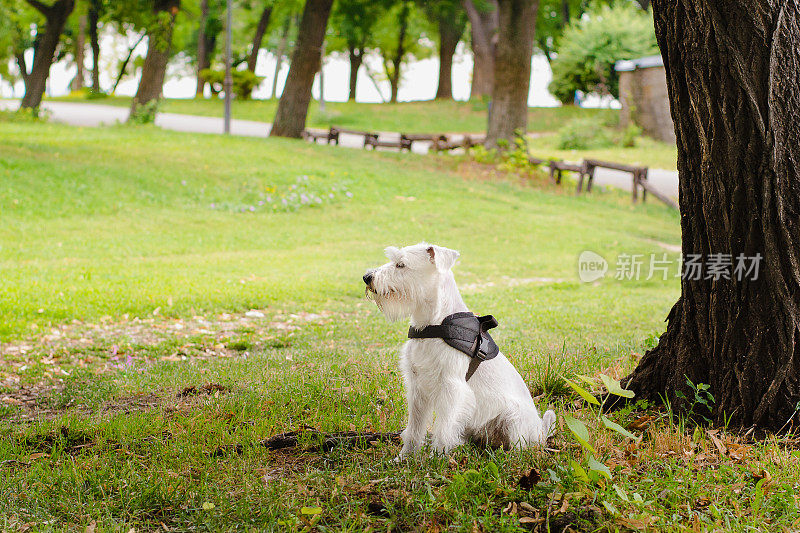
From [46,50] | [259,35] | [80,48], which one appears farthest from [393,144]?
[80,48]

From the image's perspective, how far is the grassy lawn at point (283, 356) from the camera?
12.1 feet

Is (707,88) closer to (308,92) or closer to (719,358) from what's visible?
(719,358)

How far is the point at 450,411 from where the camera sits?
401 centimetres

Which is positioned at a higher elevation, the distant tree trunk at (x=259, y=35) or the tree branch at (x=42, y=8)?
the distant tree trunk at (x=259, y=35)

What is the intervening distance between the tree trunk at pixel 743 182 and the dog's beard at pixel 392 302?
1845 mm

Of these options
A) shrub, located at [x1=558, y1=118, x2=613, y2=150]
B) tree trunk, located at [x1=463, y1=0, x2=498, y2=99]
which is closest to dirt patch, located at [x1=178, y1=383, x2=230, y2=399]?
shrub, located at [x1=558, y1=118, x2=613, y2=150]

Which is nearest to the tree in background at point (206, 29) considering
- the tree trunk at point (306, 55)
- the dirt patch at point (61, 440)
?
the tree trunk at point (306, 55)

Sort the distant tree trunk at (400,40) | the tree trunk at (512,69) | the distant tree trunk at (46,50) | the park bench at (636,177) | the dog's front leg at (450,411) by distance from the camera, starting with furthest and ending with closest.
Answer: the distant tree trunk at (400,40) < the distant tree trunk at (46,50) < the tree trunk at (512,69) < the park bench at (636,177) < the dog's front leg at (450,411)

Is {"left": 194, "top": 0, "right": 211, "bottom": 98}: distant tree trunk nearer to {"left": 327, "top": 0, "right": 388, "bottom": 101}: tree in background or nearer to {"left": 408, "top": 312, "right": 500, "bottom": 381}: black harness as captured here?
{"left": 327, "top": 0, "right": 388, "bottom": 101}: tree in background

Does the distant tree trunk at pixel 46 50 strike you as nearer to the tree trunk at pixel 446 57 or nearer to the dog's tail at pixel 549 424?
the tree trunk at pixel 446 57

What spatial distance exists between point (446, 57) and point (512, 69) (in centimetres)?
2442

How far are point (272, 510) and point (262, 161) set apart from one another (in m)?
19.0

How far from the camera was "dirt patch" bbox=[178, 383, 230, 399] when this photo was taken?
6.04m

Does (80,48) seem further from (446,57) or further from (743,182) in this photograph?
(743,182)
